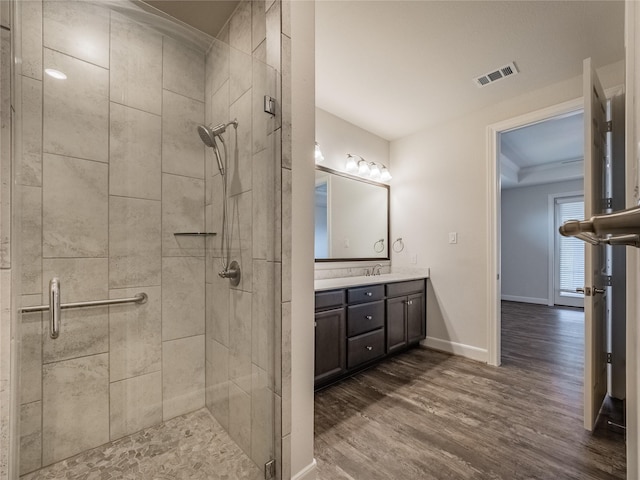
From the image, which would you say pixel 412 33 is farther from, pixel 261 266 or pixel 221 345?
pixel 221 345

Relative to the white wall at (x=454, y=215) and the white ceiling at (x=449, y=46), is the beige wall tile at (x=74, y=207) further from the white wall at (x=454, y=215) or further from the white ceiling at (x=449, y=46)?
the white wall at (x=454, y=215)

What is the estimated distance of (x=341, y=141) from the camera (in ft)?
10.1

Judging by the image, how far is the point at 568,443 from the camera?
159cm

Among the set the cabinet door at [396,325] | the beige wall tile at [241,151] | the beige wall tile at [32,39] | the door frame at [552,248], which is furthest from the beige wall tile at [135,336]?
the door frame at [552,248]

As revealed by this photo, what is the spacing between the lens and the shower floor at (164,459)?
1236 millimetres

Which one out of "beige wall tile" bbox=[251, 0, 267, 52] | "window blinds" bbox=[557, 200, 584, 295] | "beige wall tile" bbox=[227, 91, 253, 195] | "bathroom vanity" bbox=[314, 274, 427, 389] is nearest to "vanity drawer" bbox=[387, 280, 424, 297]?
"bathroom vanity" bbox=[314, 274, 427, 389]

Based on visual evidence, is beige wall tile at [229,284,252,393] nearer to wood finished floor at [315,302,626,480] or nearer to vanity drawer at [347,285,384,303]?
wood finished floor at [315,302,626,480]

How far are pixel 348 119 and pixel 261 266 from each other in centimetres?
239

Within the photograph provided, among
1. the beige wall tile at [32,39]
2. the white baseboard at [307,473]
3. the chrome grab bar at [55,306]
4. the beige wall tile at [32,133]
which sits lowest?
the white baseboard at [307,473]

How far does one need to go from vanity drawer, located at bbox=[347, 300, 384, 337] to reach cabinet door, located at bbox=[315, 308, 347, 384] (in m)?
0.08

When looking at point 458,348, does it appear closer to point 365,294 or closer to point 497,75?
point 365,294

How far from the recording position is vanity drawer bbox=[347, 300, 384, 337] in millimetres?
2359

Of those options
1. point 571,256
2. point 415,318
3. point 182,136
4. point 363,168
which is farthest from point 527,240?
point 182,136

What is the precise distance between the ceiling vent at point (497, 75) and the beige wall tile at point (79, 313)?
3056 millimetres
